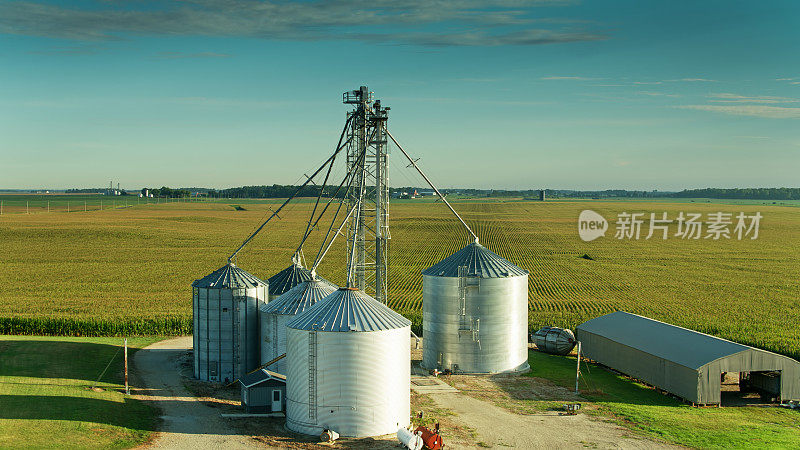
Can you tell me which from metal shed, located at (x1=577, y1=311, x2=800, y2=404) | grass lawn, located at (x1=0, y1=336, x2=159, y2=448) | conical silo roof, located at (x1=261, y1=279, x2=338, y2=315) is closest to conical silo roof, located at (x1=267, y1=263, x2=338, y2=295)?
conical silo roof, located at (x1=261, y1=279, x2=338, y2=315)

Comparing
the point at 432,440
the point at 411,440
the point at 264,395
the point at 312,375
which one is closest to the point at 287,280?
the point at 264,395

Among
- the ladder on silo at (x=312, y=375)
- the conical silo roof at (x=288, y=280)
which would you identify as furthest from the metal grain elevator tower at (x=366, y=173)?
the ladder on silo at (x=312, y=375)

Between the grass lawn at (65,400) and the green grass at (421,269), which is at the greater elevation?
the green grass at (421,269)

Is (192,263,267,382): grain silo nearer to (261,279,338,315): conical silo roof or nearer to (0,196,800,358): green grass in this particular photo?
(261,279,338,315): conical silo roof

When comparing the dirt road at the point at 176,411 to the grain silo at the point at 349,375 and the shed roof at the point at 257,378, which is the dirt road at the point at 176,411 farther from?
the grain silo at the point at 349,375

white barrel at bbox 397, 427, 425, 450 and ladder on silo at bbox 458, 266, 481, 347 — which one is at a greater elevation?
ladder on silo at bbox 458, 266, 481, 347
